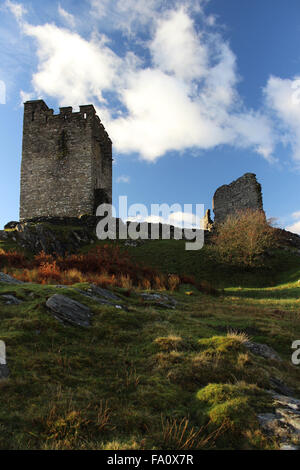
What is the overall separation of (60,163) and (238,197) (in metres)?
20.4

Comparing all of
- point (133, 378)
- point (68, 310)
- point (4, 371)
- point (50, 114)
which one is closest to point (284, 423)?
point (133, 378)

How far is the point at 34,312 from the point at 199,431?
499cm

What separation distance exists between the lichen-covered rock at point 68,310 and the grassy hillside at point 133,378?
8.2 inches

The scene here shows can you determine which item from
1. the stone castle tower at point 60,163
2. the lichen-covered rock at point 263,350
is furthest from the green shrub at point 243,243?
the lichen-covered rock at point 263,350

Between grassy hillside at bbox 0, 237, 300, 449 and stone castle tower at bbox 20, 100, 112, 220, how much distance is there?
2463cm

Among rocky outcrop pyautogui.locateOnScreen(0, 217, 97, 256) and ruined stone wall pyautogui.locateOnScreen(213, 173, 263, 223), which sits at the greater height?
ruined stone wall pyautogui.locateOnScreen(213, 173, 263, 223)

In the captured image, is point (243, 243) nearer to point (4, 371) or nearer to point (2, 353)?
point (2, 353)

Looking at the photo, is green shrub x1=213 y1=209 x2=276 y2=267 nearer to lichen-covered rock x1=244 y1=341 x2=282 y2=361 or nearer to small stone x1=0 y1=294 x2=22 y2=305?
lichen-covered rock x1=244 y1=341 x2=282 y2=361

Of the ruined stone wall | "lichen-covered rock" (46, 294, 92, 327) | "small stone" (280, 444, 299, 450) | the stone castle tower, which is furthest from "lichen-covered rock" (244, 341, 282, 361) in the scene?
the ruined stone wall

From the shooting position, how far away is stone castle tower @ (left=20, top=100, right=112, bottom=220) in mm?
33938

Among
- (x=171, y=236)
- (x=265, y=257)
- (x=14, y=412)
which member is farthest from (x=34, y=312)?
(x=171, y=236)

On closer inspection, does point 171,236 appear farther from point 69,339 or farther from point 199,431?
point 199,431

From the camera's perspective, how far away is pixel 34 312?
782 cm

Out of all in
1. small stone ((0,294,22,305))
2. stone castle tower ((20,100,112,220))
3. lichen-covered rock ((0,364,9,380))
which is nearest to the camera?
lichen-covered rock ((0,364,9,380))
